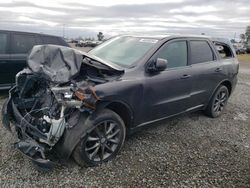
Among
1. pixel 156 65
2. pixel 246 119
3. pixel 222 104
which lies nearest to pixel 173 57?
pixel 156 65

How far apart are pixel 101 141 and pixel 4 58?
3.79 m

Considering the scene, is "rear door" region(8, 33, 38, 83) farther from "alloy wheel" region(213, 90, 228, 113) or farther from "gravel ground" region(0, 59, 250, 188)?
"alloy wheel" region(213, 90, 228, 113)

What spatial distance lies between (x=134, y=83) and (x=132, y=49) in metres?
0.82

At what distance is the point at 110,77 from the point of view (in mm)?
3289

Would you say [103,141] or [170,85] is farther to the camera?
[170,85]

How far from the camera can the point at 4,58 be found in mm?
5766

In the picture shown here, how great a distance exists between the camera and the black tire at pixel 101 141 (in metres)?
3.08

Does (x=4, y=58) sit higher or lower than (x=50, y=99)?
higher

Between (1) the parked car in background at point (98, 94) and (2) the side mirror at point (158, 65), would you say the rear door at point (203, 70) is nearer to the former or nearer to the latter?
(1) the parked car in background at point (98, 94)

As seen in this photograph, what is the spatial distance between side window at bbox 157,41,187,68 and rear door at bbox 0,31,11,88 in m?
3.81

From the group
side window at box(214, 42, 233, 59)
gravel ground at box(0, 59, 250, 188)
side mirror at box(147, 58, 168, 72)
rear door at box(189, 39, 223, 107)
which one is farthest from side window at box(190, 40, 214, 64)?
gravel ground at box(0, 59, 250, 188)

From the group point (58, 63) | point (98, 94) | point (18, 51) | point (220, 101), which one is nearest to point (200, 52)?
point (220, 101)

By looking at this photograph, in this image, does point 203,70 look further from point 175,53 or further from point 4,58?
point 4,58

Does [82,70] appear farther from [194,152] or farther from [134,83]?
[194,152]
